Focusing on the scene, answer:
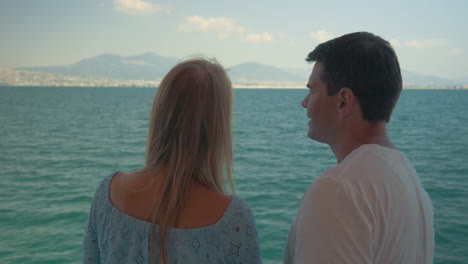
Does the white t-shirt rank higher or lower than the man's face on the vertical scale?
lower

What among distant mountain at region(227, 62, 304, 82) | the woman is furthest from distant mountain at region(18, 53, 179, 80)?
the woman

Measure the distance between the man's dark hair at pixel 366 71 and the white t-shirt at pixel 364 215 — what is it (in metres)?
0.10

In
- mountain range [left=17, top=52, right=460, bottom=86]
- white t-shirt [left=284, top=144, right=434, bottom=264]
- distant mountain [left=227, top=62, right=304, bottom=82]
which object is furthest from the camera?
distant mountain [left=227, top=62, right=304, bottom=82]

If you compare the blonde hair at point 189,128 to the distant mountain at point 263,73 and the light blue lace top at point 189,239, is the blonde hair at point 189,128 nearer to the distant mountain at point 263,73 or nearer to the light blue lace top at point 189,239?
the light blue lace top at point 189,239

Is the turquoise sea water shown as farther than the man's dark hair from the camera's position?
A: Yes

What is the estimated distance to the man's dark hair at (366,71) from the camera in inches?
34.3

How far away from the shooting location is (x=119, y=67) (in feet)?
503

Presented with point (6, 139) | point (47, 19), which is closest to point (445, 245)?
point (6, 139)

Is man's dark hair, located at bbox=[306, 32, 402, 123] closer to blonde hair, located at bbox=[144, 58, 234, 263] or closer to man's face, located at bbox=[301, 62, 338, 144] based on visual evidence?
man's face, located at bbox=[301, 62, 338, 144]

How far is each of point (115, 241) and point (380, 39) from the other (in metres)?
0.80

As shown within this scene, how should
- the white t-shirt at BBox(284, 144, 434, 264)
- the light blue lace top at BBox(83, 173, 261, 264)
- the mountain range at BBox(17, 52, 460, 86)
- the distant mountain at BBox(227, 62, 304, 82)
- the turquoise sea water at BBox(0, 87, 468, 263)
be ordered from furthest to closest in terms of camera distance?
the distant mountain at BBox(227, 62, 304, 82)
the mountain range at BBox(17, 52, 460, 86)
the turquoise sea water at BBox(0, 87, 468, 263)
the light blue lace top at BBox(83, 173, 261, 264)
the white t-shirt at BBox(284, 144, 434, 264)

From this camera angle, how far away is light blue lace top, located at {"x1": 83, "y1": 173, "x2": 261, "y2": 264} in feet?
3.21

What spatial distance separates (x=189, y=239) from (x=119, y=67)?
159849 millimetres

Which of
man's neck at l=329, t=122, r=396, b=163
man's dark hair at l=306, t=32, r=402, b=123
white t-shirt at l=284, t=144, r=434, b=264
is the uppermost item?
man's dark hair at l=306, t=32, r=402, b=123
